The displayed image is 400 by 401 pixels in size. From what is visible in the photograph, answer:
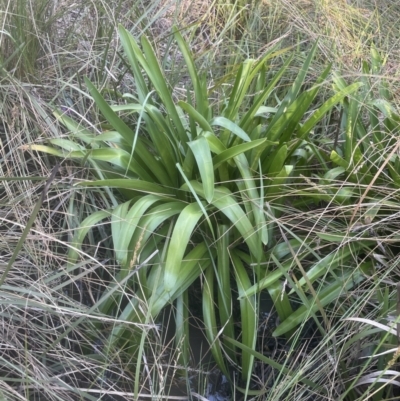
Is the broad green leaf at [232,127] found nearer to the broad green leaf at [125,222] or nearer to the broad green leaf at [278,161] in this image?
the broad green leaf at [278,161]

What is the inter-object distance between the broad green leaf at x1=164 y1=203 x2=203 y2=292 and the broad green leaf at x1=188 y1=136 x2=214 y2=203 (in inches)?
3.0

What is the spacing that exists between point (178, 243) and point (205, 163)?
22 centimetres

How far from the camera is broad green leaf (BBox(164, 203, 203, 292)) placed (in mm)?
1336

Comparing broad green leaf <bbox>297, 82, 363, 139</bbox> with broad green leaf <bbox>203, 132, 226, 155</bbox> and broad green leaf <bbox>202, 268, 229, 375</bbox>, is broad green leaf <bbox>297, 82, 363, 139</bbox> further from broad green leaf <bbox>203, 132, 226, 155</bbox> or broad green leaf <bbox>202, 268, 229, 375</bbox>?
broad green leaf <bbox>202, 268, 229, 375</bbox>

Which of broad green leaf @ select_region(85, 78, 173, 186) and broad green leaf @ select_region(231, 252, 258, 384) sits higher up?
broad green leaf @ select_region(85, 78, 173, 186)

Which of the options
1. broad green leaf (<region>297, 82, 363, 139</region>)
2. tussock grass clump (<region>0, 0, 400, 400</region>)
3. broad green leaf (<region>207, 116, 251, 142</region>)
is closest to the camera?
tussock grass clump (<region>0, 0, 400, 400</region>)

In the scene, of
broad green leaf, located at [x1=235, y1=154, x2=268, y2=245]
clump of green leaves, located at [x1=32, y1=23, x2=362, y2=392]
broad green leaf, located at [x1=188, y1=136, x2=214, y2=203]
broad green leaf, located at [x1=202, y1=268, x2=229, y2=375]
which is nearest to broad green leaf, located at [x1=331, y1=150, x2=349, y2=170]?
clump of green leaves, located at [x1=32, y1=23, x2=362, y2=392]

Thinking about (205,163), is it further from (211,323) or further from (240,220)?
(211,323)

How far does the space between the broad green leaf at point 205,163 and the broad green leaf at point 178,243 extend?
8 centimetres

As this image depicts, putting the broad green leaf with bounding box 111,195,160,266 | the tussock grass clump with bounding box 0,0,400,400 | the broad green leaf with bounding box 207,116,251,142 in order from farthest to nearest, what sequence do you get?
the broad green leaf with bounding box 207,116,251,142 → the broad green leaf with bounding box 111,195,160,266 → the tussock grass clump with bounding box 0,0,400,400

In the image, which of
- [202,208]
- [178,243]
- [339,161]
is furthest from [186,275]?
[339,161]

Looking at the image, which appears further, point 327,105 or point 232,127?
point 327,105

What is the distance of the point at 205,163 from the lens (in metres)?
1.41

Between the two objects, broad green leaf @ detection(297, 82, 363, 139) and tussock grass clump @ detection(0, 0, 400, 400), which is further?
broad green leaf @ detection(297, 82, 363, 139)
